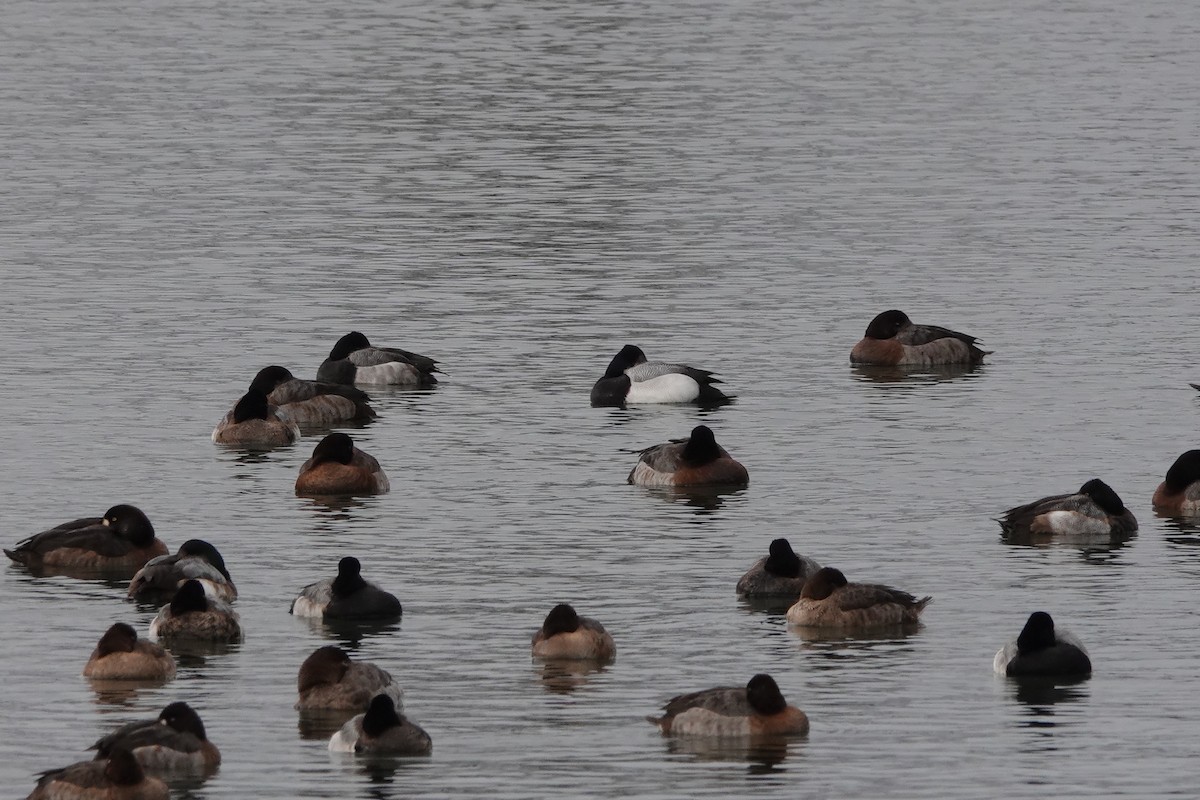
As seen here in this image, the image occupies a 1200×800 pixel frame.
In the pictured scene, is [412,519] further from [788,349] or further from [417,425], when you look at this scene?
[788,349]

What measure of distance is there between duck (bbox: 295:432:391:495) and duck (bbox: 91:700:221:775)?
1109 cm

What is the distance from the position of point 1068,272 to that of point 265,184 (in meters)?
21.3

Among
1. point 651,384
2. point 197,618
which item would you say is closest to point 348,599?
point 197,618

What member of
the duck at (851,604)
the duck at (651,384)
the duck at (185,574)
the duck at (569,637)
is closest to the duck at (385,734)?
the duck at (569,637)

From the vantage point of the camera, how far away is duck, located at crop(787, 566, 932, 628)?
25.7 m

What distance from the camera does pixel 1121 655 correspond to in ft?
81.0

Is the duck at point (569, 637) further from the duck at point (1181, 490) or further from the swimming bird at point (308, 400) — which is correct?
the swimming bird at point (308, 400)

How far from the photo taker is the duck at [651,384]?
126 ft

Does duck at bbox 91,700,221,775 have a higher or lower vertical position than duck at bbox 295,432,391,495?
lower

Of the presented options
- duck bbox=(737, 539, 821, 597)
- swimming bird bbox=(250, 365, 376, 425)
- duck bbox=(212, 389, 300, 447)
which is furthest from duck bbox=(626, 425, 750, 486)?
swimming bird bbox=(250, 365, 376, 425)

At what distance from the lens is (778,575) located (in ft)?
87.6

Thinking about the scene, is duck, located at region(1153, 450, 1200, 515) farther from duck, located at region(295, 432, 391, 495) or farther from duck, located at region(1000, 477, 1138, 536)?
duck, located at region(295, 432, 391, 495)

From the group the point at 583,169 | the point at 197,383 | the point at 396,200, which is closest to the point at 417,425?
the point at 197,383

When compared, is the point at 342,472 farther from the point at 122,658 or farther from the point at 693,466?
the point at 122,658
